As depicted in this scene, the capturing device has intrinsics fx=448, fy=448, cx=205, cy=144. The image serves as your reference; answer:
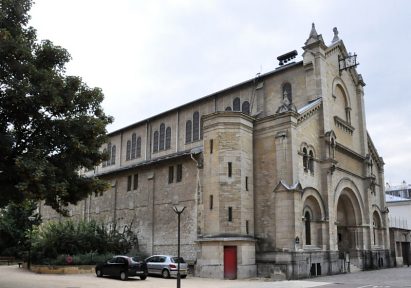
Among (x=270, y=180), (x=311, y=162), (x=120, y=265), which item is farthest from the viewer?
(x=311, y=162)

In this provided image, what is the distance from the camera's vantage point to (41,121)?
739 inches

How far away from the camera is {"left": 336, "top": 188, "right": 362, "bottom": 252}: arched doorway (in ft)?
130

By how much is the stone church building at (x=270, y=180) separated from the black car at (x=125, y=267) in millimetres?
4422

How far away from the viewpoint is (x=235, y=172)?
3152 centimetres

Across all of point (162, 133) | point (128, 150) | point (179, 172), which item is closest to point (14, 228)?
point (128, 150)

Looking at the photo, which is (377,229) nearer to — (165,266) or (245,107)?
(245,107)

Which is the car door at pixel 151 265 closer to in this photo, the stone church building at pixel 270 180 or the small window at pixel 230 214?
the stone church building at pixel 270 180

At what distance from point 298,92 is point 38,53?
77.0 ft

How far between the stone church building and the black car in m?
4.42

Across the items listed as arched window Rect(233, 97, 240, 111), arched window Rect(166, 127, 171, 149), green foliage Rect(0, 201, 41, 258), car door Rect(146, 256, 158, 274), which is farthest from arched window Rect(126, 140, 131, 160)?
car door Rect(146, 256, 158, 274)

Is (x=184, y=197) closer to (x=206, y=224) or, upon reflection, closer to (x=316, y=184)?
(x=206, y=224)

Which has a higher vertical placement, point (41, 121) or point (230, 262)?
point (41, 121)

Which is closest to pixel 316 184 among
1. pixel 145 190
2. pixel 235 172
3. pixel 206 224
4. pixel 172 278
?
pixel 235 172

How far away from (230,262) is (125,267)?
6896 millimetres
